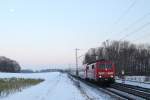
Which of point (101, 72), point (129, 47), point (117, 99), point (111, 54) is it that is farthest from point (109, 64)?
point (129, 47)

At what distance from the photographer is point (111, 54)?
12088cm

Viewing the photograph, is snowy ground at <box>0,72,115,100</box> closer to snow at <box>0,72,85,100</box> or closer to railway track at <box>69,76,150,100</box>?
snow at <box>0,72,85,100</box>

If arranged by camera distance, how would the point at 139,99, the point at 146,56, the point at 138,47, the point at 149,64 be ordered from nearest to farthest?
the point at 139,99 → the point at 149,64 → the point at 146,56 → the point at 138,47

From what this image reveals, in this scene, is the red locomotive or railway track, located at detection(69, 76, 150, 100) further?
the red locomotive

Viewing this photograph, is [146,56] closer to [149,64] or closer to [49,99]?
[149,64]

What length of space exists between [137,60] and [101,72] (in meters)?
104

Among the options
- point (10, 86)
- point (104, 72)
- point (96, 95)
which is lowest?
point (96, 95)

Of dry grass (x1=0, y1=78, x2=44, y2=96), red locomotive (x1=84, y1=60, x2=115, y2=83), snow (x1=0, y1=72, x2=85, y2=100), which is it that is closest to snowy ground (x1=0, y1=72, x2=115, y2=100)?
snow (x1=0, y1=72, x2=85, y2=100)

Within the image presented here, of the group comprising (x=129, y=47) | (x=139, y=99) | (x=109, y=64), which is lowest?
(x=139, y=99)

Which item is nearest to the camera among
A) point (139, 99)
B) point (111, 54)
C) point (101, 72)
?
point (139, 99)

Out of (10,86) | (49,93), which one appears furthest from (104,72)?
(49,93)

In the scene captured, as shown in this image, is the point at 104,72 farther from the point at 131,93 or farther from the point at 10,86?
the point at 131,93

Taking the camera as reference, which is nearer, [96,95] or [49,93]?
[96,95]

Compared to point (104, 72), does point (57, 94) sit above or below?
below
